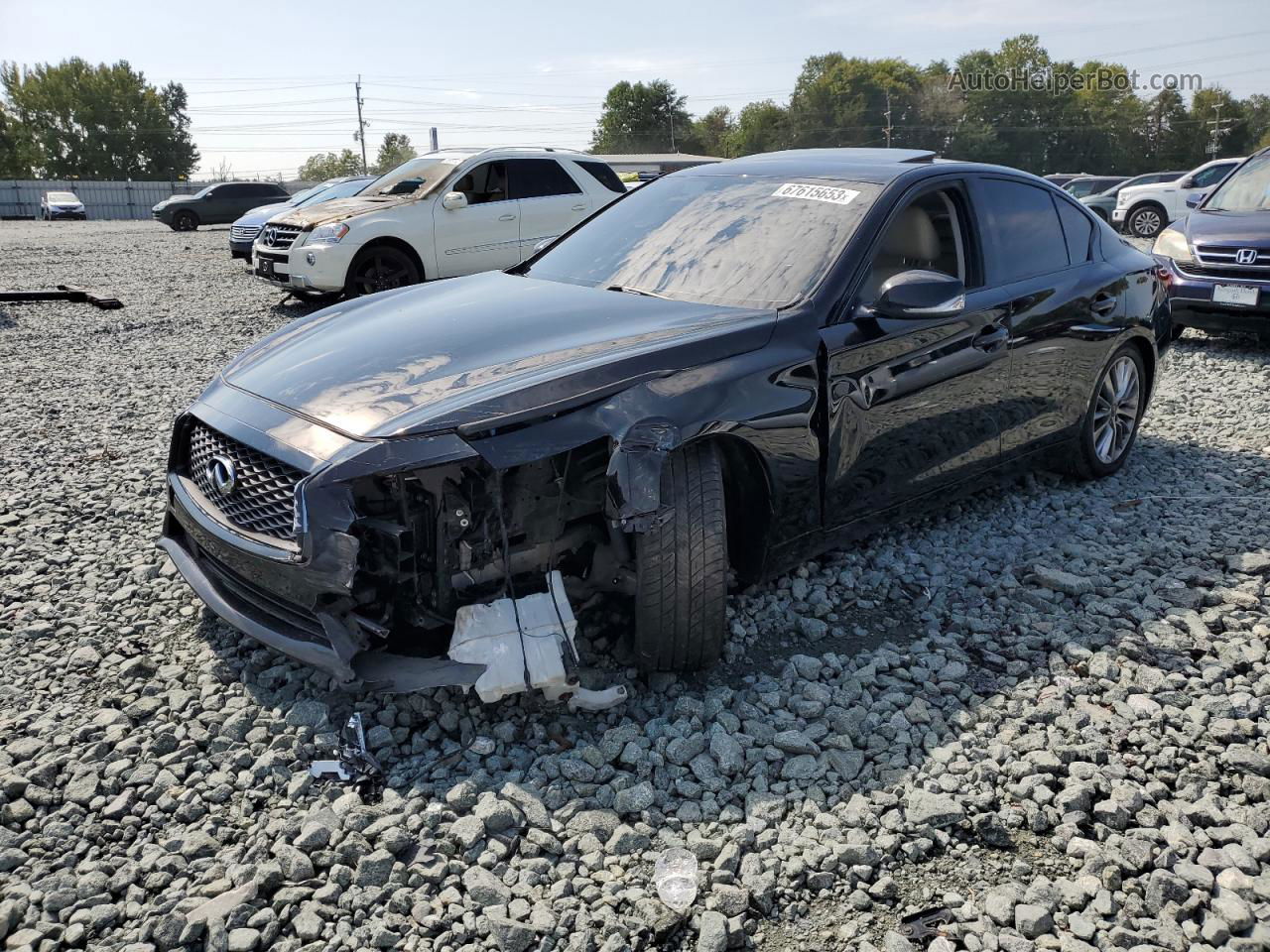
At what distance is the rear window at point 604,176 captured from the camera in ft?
37.5

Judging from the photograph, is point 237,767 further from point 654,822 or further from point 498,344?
point 498,344

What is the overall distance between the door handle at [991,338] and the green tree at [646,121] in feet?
343

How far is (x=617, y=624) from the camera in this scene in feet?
11.3

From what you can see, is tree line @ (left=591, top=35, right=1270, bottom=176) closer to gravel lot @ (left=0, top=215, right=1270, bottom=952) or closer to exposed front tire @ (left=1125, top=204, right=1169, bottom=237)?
exposed front tire @ (left=1125, top=204, right=1169, bottom=237)

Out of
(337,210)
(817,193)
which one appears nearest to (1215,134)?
(337,210)

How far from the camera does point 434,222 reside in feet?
33.8

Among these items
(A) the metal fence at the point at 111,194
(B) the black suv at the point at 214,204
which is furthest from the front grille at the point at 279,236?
(A) the metal fence at the point at 111,194

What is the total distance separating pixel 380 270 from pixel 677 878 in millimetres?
8981

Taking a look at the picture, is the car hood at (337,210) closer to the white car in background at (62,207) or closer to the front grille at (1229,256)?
the front grille at (1229,256)

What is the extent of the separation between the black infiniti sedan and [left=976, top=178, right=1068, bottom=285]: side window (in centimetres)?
2

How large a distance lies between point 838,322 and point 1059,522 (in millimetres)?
1894

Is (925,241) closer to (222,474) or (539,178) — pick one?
(222,474)

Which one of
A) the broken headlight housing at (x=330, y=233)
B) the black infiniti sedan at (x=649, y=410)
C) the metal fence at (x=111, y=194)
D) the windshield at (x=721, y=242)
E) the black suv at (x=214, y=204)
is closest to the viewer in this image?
the black infiniti sedan at (x=649, y=410)

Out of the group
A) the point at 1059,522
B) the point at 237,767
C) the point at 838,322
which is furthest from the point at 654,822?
the point at 1059,522
